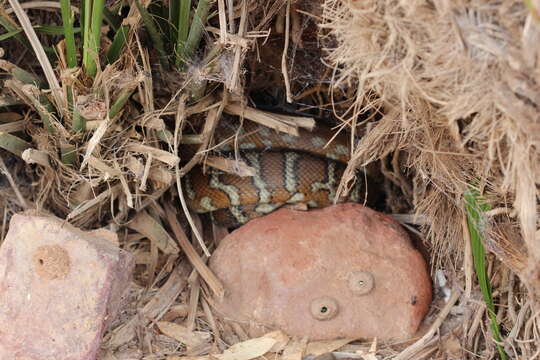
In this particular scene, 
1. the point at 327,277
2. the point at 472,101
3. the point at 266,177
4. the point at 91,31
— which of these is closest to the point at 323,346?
the point at 327,277

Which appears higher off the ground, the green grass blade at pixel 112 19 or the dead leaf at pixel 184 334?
Answer: the green grass blade at pixel 112 19

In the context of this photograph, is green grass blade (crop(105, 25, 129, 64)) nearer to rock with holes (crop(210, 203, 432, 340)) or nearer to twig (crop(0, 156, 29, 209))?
twig (crop(0, 156, 29, 209))

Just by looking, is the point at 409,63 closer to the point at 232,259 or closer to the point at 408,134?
the point at 408,134

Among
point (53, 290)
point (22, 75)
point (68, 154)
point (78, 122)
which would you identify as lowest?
point (53, 290)

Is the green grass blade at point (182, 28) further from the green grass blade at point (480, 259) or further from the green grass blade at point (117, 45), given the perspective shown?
the green grass blade at point (480, 259)

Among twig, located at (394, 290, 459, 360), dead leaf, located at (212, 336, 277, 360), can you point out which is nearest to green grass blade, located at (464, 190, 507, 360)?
twig, located at (394, 290, 459, 360)

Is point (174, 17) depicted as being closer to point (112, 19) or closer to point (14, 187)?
point (112, 19)

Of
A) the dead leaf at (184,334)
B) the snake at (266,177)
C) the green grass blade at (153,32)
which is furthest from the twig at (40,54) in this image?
the dead leaf at (184,334)
